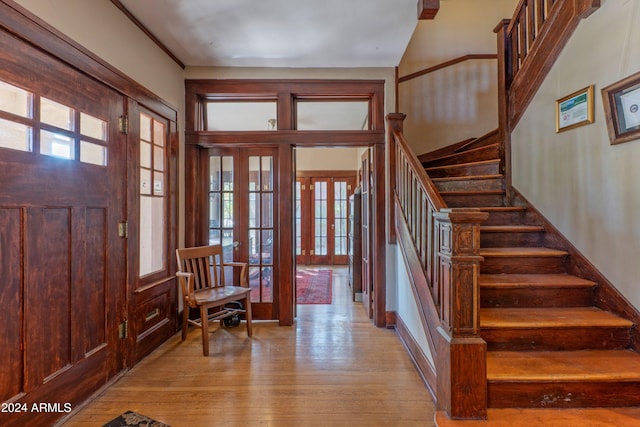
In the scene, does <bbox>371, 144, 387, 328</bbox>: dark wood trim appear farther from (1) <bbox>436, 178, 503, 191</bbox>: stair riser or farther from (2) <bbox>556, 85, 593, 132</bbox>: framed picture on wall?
(2) <bbox>556, 85, 593, 132</bbox>: framed picture on wall

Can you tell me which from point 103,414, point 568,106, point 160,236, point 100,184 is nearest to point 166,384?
point 103,414

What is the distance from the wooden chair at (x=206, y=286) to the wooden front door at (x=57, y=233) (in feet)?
1.81

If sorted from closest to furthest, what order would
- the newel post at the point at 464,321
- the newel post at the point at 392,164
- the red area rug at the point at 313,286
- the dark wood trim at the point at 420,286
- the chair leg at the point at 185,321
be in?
1. the newel post at the point at 464,321
2. the dark wood trim at the point at 420,286
3. the chair leg at the point at 185,321
4. the newel post at the point at 392,164
5. the red area rug at the point at 313,286

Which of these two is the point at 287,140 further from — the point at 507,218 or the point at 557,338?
the point at 557,338

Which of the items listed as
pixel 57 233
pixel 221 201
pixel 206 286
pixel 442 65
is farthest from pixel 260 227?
pixel 442 65

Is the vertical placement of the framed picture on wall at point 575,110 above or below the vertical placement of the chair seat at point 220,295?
above

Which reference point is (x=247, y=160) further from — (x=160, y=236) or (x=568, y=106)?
(x=568, y=106)

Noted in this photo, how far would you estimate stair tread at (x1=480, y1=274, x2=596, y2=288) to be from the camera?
6.81ft

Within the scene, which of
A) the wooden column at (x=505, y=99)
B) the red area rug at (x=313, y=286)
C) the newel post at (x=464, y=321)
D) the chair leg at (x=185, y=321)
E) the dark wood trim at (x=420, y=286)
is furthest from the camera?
the red area rug at (x=313, y=286)

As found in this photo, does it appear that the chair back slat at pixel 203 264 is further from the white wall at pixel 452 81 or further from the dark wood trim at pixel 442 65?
the dark wood trim at pixel 442 65

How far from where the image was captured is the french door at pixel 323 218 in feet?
21.8

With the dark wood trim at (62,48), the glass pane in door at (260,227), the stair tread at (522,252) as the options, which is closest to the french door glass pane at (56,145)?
the dark wood trim at (62,48)

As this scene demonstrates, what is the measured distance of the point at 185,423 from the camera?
1729mm

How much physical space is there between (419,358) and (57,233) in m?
2.52
